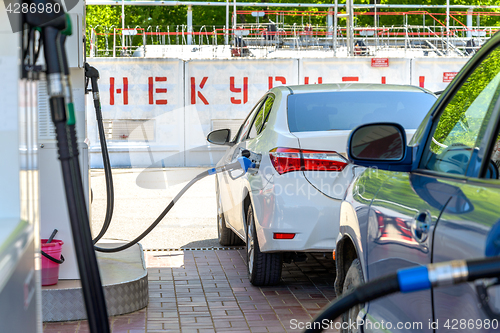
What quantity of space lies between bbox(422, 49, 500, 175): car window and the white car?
7.50 ft

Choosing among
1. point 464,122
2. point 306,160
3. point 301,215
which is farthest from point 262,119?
point 464,122

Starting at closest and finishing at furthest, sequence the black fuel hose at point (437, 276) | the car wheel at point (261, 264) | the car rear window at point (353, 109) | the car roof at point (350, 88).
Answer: the black fuel hose at point (437, 276), the car rear window at point (353, 109), the car wheel at point (261, 264), the car roof at point (350, 88)

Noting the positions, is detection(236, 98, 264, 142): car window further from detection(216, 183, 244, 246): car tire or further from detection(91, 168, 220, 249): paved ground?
detection(91, 168, 220, 249): paved ground

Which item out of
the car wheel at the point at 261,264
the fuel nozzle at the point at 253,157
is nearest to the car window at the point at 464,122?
the fuel nozzle at the point at 253,157

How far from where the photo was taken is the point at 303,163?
5.04 metres

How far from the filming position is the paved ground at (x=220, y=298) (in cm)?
477

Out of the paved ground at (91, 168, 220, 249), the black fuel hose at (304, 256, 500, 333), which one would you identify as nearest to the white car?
the paved ground at (91, 168, 220, 249)

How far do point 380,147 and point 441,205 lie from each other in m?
0.83

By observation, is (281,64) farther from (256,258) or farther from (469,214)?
(469,214)

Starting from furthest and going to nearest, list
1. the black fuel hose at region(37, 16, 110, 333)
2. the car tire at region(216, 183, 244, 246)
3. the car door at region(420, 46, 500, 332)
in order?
the car tire at region(216, 183, 244, 246)
the car door at region(420, 46, 500, 332)
the black fuel hose at region(37, 16, 110, 333)

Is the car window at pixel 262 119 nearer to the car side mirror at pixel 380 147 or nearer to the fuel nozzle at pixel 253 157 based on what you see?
the fuel nozzle at pixel 253 157

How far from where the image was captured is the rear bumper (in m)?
5.07

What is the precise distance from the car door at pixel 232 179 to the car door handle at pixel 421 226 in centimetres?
414

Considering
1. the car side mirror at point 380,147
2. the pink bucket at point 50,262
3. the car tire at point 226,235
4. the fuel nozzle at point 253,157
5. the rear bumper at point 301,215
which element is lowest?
the car tire at point 226,235
